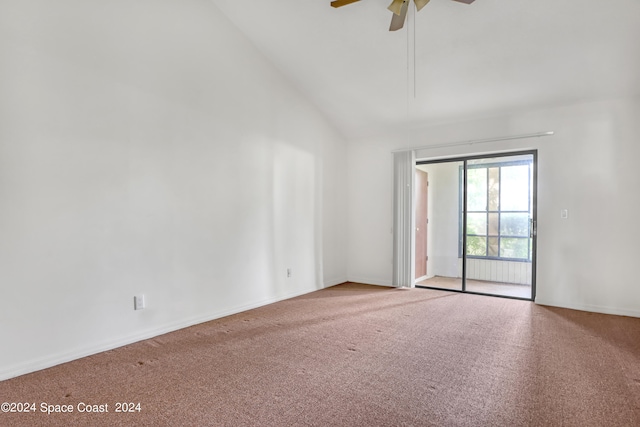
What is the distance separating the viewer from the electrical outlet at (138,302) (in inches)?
125

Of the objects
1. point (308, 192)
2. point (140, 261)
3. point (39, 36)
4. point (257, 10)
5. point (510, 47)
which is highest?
point (257, 10)

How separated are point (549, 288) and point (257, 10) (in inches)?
194

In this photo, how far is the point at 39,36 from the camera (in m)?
2.61

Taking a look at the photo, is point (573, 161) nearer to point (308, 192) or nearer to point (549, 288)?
point (549, 288)

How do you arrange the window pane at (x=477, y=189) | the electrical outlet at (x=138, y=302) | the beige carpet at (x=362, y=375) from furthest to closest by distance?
the window pane at (x=477, y=189) → the electrical outlet at (x=138, y=302) → the beige carpet at (x=362, y=375)

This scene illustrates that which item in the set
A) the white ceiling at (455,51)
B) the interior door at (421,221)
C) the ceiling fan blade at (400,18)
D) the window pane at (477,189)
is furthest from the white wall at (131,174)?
the window pane at (477,189)

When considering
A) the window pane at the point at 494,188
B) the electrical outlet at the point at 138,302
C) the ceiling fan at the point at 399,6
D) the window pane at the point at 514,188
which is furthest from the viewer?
the window pane at the point at 494,188

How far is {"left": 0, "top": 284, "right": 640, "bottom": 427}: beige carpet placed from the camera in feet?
6.48

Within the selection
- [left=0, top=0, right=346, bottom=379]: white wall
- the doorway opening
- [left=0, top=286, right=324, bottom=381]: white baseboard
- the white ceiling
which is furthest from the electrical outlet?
the doorway opening

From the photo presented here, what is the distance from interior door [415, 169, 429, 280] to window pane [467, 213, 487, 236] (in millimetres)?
781

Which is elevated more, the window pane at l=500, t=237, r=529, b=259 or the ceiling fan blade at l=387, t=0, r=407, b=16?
the ceiling fan blade at l=387, t=0, r=407, b=16

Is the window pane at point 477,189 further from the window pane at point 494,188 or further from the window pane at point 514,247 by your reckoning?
the window pane at point 514,247

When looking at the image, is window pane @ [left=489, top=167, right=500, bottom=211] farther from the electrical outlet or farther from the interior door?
the electrical outlet

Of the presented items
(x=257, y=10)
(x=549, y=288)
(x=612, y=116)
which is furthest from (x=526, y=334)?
(x=257, y=10)
